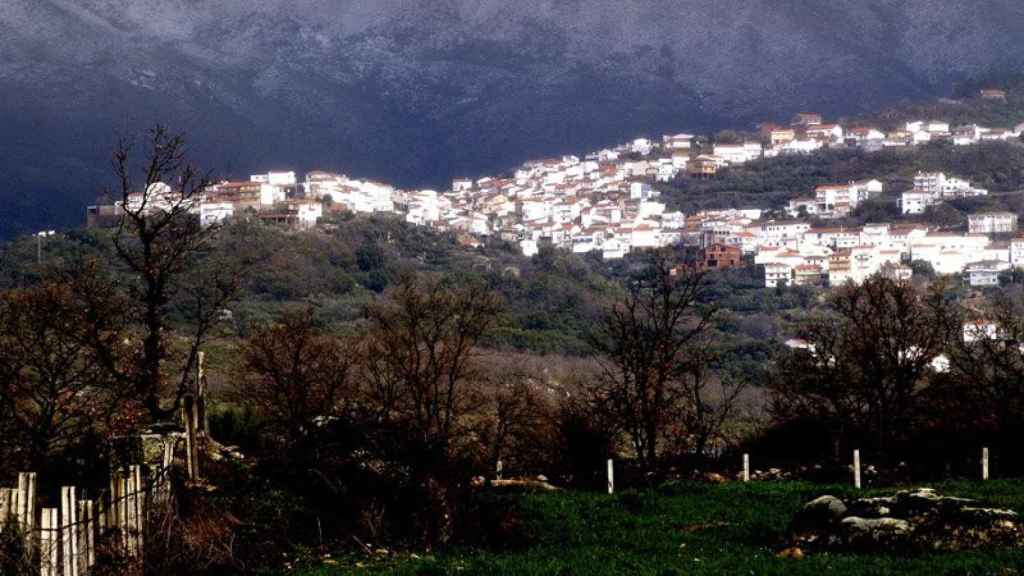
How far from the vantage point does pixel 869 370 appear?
75.5ft

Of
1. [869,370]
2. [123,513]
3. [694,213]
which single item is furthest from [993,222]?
[123,513]

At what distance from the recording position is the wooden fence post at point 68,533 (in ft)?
28.5

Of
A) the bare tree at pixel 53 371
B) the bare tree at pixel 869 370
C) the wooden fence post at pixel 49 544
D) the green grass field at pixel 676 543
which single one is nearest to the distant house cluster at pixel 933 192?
the bare tree at pixel 869 370

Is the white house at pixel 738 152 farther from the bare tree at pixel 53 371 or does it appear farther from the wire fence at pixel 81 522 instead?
the wire fence at pixel 81 522

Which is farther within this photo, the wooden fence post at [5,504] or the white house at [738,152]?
the white house at [738,152]

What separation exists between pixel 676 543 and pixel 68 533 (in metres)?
4.90

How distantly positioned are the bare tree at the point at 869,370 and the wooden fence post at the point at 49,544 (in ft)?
46.4

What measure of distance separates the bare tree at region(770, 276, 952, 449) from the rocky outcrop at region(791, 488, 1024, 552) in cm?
A: 1021

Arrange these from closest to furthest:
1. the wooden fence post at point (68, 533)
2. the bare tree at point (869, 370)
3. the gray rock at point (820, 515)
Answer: the wooden fence post at point (68, 533) < the gray rock at point (820, 515) < the bare tree at point (869, 370)

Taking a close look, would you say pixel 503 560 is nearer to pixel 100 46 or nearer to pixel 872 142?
pixel 872 142

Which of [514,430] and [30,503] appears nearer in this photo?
[30,503]

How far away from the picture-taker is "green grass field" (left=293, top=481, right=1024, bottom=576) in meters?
8.62

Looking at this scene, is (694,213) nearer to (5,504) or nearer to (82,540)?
(5,504)

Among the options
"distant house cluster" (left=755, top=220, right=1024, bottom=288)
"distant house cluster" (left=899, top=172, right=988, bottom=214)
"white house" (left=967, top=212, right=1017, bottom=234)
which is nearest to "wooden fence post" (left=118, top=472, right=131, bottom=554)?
"distant house cluster" (left=755, top=220, right=1024, bottom=288)
